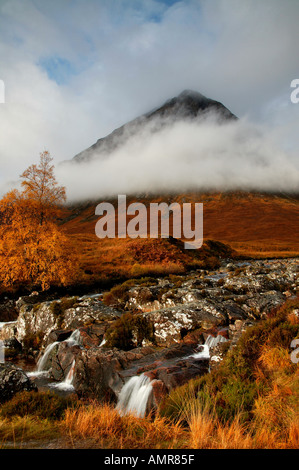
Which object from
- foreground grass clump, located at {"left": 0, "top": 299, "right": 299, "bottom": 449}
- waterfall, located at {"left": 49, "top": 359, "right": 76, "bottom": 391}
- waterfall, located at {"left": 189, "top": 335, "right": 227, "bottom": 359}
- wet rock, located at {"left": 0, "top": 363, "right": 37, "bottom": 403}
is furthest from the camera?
waterfall, located at {"left": 49, "top": 359, "right": 76, "bottom": 391}

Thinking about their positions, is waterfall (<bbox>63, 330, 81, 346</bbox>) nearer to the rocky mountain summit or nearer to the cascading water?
the rocky mountain summit

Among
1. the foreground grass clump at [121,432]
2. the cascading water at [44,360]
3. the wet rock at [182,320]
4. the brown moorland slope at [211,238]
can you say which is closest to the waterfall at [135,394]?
the foreground grass clump at [121,432]

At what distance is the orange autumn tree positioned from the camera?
26.4 meters

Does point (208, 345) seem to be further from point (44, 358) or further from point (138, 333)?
point (44, 358)

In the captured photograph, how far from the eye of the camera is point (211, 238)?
333 feet

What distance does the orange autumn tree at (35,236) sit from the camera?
2641 centimetres

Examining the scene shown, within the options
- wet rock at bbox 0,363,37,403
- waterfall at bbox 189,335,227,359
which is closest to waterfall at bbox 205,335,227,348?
waterfall at bbox 189,335,227,359

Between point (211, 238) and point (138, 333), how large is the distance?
8966cm

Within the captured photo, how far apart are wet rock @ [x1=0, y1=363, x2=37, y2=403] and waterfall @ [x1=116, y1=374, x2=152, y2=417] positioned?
124 inches

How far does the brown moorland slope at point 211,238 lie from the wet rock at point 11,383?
865 inches

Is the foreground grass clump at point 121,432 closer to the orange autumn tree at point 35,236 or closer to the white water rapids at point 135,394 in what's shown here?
the white water rapids at point 135,394

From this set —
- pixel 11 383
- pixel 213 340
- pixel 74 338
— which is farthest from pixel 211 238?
pixel 11 383
